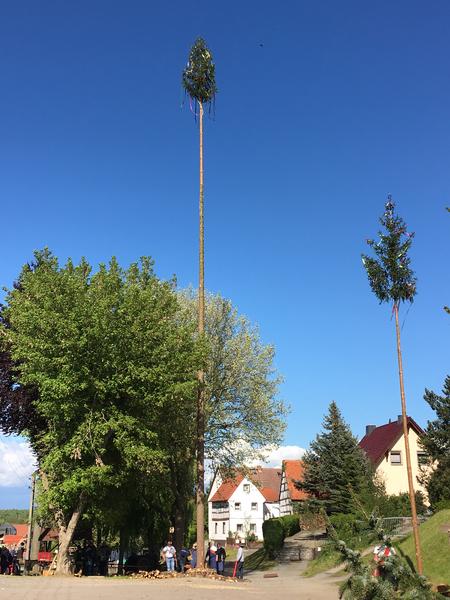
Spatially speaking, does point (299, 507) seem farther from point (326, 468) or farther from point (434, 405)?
point (434, 405)

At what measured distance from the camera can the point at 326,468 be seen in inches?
1489

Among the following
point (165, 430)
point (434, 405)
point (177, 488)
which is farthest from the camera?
point (434, 405)

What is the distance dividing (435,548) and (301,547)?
18225mm

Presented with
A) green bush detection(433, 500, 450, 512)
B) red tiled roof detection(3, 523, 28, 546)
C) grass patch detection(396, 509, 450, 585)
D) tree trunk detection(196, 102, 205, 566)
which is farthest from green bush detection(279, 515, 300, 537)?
red tiled roof detection(3, 523, 28, 546)

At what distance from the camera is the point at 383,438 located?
53.8 meters

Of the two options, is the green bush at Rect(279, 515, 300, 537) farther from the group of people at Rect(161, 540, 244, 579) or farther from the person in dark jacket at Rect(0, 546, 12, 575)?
the person in dark jacket at Rect(0, 546, 12, 575)

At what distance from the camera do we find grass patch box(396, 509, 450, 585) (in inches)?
767

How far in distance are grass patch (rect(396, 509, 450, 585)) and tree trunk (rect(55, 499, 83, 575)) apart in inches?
463

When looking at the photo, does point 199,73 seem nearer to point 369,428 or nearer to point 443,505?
point 443,505

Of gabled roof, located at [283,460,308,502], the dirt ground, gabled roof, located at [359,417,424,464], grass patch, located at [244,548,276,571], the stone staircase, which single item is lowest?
grass patch, located at [244,548,276,571]

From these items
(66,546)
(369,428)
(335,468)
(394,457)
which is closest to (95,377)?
(66,546)

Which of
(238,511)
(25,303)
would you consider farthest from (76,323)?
(238,511)

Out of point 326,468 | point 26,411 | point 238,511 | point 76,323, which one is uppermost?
point 76,323

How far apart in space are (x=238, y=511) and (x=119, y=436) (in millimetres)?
63480
